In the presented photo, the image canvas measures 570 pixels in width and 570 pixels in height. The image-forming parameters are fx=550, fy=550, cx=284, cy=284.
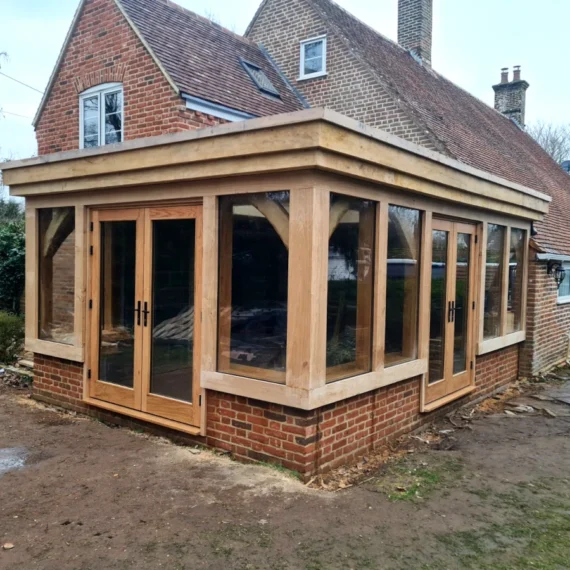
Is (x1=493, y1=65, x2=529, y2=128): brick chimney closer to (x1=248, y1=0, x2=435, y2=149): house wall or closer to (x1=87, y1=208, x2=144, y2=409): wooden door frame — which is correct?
(x1=248, y1=0, x2=435, y2=149): house wall

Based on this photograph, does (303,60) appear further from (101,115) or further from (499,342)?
(499,342)

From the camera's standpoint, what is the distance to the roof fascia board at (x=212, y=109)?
10.1m

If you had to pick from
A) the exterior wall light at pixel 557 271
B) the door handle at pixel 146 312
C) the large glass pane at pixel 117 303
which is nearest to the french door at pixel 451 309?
the exterior wall light at pixel 557 271

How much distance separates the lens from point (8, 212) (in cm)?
2323

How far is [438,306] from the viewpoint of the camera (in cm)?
616

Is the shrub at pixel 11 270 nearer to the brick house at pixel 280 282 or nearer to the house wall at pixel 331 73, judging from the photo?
the brick house at pixel 280 282

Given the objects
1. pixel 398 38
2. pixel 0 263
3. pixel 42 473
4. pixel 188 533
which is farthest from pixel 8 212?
pixel 188 533

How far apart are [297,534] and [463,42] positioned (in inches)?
1198

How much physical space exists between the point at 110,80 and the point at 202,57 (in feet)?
6.54

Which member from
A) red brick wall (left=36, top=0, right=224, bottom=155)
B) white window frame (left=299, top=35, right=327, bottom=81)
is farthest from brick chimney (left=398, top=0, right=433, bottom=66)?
red brick wall (left=36, top=0, right=224, bottom=155)

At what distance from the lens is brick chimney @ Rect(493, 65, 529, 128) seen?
21500mm

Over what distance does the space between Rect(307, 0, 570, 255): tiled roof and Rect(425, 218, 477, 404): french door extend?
2.76 meters

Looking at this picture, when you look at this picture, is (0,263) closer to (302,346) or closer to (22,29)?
(22,29)

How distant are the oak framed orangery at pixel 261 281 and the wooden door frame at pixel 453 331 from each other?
0.03 metres
